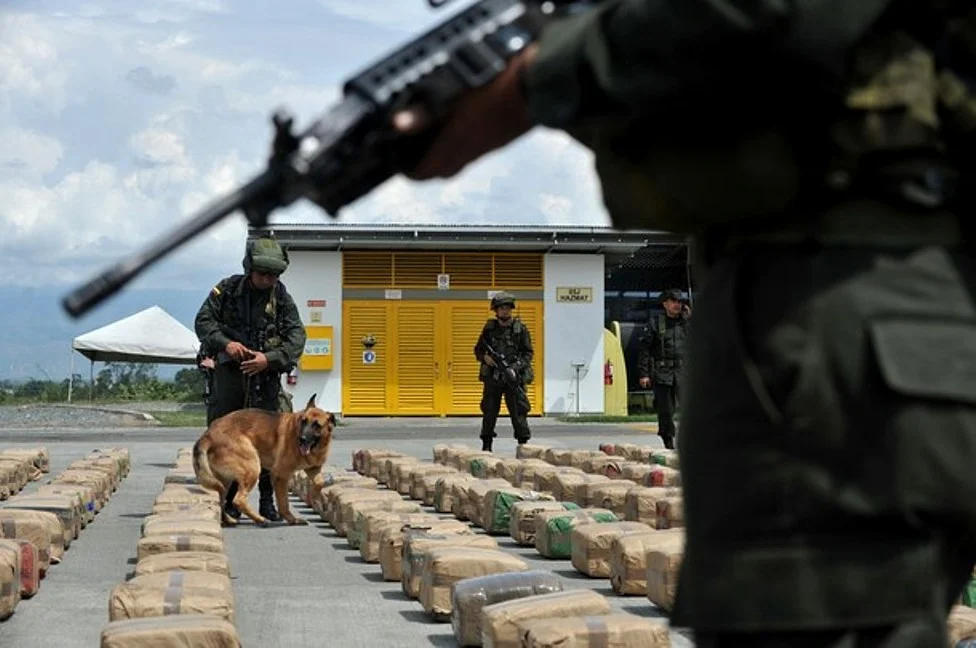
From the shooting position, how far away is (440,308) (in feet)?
117

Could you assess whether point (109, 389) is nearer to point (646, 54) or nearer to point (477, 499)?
point (477, 499)

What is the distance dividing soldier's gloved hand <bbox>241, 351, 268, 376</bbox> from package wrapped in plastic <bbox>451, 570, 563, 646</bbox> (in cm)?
527

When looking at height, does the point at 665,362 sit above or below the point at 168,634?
above

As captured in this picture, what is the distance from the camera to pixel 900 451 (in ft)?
7.14

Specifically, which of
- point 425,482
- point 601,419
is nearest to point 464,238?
point 601,419

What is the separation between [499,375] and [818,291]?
700 inches

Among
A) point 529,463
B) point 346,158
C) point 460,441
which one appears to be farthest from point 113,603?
point 460,441

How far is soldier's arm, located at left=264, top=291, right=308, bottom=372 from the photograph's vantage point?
11.6m

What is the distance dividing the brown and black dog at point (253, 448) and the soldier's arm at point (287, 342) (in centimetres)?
38

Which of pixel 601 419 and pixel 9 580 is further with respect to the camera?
pixel 601 419

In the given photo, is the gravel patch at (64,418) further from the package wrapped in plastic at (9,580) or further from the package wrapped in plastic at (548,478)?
the package wrapped in plastic at (9,580)

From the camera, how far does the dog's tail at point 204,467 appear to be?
11258 millimetres

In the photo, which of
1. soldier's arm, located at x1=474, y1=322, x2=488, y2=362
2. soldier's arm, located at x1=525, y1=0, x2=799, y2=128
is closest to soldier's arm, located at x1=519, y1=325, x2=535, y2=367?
soldier's arm, located at x1=474, y1=322, x2=488, y2=362

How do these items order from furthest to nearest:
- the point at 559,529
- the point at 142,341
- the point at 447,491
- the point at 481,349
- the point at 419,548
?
the point at 142,341, the point at 481,349, the point at 447,491, the point at 559,529, the point at 419,548
